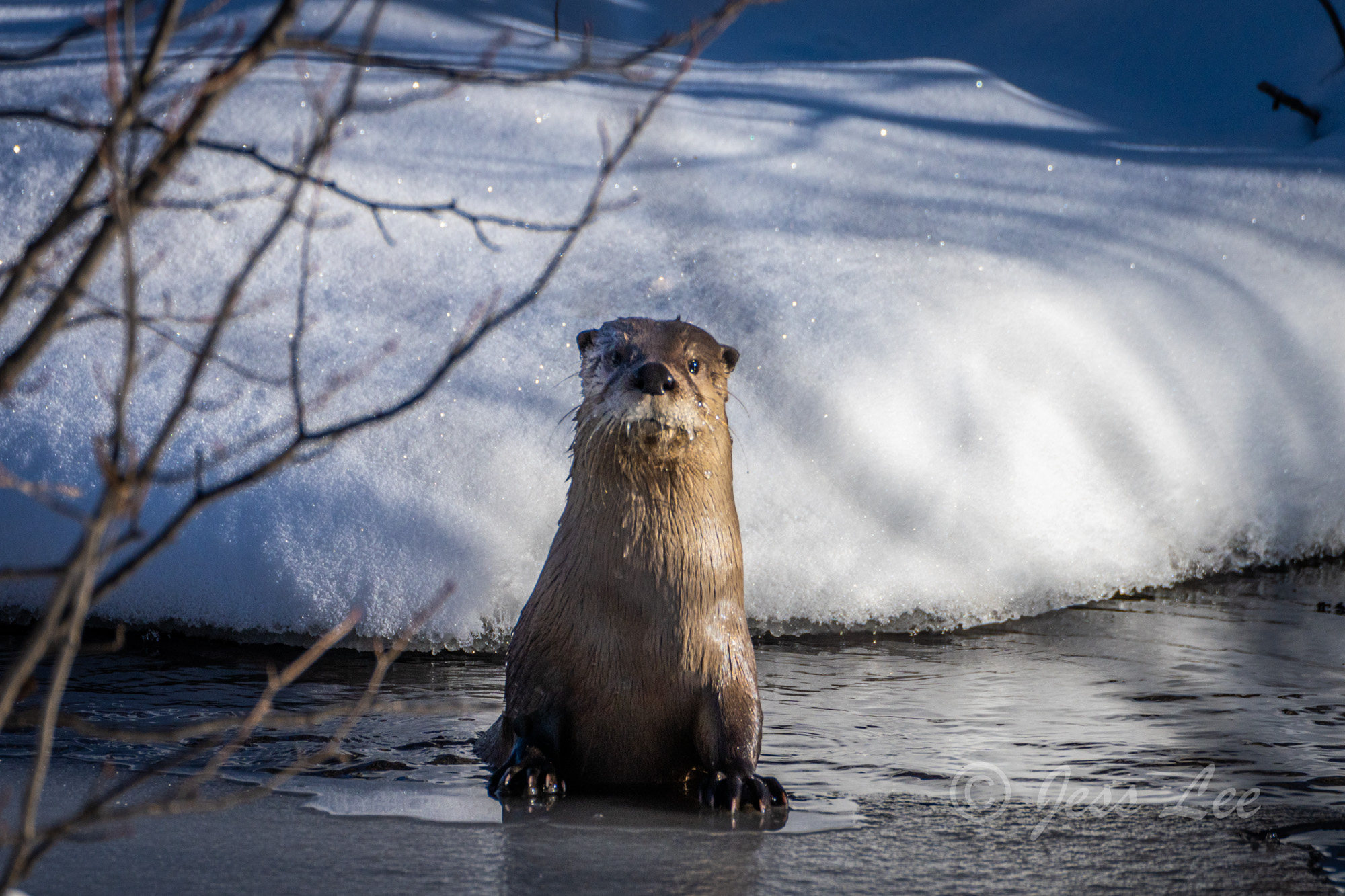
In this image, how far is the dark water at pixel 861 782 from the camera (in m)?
1.84

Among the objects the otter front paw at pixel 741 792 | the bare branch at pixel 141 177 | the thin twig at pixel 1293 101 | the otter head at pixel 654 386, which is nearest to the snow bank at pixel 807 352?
the thin twig at pixel 1293 101

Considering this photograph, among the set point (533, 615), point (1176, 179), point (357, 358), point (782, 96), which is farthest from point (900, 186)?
point (533, 615)

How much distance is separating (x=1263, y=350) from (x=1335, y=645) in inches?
79.7

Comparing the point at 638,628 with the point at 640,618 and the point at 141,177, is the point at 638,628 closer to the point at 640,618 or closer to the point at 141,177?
the point at 640,618

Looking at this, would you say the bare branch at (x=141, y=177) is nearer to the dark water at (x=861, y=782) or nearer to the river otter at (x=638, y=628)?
the dark water at (x=861, y=782)

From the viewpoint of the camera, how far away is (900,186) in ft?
19.2

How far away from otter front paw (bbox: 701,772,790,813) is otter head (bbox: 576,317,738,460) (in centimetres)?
54

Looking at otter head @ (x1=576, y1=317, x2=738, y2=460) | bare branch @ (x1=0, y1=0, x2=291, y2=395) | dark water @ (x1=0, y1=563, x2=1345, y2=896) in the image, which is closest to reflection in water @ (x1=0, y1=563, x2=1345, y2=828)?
dark water @ (x1=0, y1=563, x2=1345, y2=896)

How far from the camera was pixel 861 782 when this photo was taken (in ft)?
7.75

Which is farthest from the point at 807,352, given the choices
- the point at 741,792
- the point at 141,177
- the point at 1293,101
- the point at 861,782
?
the point at 1293,101

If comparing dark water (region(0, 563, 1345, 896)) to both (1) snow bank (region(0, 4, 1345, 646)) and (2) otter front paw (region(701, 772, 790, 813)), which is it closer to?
(2) otter front paw (region(701, 772, 790, 813))

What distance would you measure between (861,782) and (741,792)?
0.95ft

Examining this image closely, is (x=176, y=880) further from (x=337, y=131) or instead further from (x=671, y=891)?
(x=337, y=131)

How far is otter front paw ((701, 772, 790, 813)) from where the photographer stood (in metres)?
2.17
